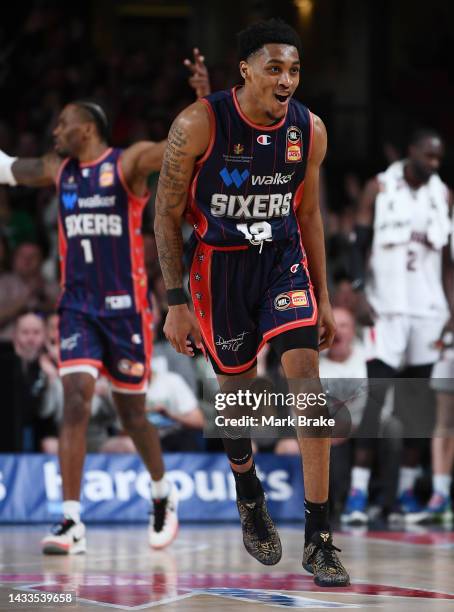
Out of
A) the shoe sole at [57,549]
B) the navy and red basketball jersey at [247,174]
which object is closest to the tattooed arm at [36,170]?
the shoe sole at [57,549]

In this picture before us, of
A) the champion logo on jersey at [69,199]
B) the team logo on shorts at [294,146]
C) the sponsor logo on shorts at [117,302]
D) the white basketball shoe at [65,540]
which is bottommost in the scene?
the white basketball shoe at [65,540]

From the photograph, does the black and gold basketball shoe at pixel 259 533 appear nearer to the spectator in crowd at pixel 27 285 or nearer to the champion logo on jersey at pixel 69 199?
the champion logo on jersey at pixel 69 199

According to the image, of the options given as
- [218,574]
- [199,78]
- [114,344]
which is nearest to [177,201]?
[199,78]

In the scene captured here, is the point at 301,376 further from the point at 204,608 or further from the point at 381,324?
the point at 381,324

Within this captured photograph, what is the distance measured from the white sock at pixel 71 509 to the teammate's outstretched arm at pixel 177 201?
176 centimetres

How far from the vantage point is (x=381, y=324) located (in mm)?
8641

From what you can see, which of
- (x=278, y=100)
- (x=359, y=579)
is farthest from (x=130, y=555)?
(x=278, y=100)

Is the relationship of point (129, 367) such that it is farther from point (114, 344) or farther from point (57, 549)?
point (57, 549)

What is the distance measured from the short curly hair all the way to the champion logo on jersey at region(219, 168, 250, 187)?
444mm

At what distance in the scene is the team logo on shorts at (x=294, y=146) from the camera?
5105 millimetres

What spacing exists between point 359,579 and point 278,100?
1987 mm

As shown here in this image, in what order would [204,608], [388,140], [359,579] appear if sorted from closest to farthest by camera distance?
[204,608], [359,579], [388,140]

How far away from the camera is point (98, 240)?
22.9 feet

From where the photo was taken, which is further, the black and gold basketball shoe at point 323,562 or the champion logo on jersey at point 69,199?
the champion logo on jersey at point 69,199
